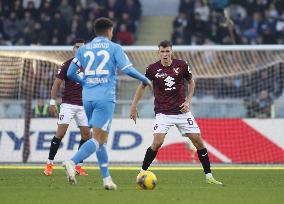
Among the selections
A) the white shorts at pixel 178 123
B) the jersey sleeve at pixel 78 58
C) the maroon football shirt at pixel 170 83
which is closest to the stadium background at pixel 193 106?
the maroon football shirt at pixel 170 83

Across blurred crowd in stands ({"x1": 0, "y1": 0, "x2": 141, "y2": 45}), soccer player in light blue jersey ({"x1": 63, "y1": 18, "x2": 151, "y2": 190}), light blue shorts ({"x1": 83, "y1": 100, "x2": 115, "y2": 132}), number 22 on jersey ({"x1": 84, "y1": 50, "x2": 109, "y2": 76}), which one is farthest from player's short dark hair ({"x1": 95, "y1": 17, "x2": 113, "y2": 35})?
blurred crowd in stands ({"x1": 0, "y1": 0, "x2": 141, "y2": 45})

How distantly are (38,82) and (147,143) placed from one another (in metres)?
3.20

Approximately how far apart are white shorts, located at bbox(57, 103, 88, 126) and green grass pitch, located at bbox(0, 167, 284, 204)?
98 centimetres

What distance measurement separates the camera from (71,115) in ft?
49.7

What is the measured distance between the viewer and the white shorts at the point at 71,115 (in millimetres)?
15094

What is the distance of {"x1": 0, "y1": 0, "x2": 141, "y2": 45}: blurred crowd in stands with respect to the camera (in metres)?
24.9

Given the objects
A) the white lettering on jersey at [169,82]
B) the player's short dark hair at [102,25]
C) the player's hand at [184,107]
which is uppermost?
the player's short dark hair at [102,25]

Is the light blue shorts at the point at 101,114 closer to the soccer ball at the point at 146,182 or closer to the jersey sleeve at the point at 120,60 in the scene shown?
the jersey sleeve at the point at 120,60

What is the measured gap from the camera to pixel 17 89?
20.9m

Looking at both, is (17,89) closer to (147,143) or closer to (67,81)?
(147,143)

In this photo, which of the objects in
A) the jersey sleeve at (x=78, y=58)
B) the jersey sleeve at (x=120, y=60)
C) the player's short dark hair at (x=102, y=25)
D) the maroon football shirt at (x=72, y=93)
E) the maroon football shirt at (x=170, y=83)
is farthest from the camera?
the maroon football shirt at (x=72, y=93)

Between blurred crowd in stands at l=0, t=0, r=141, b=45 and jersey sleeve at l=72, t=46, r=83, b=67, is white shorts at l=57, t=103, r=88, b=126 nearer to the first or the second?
jersey sleeve at l=72, t=46, r=83, b=67

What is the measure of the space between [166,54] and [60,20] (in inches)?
505

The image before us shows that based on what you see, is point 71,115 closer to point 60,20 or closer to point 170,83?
point 170,83
